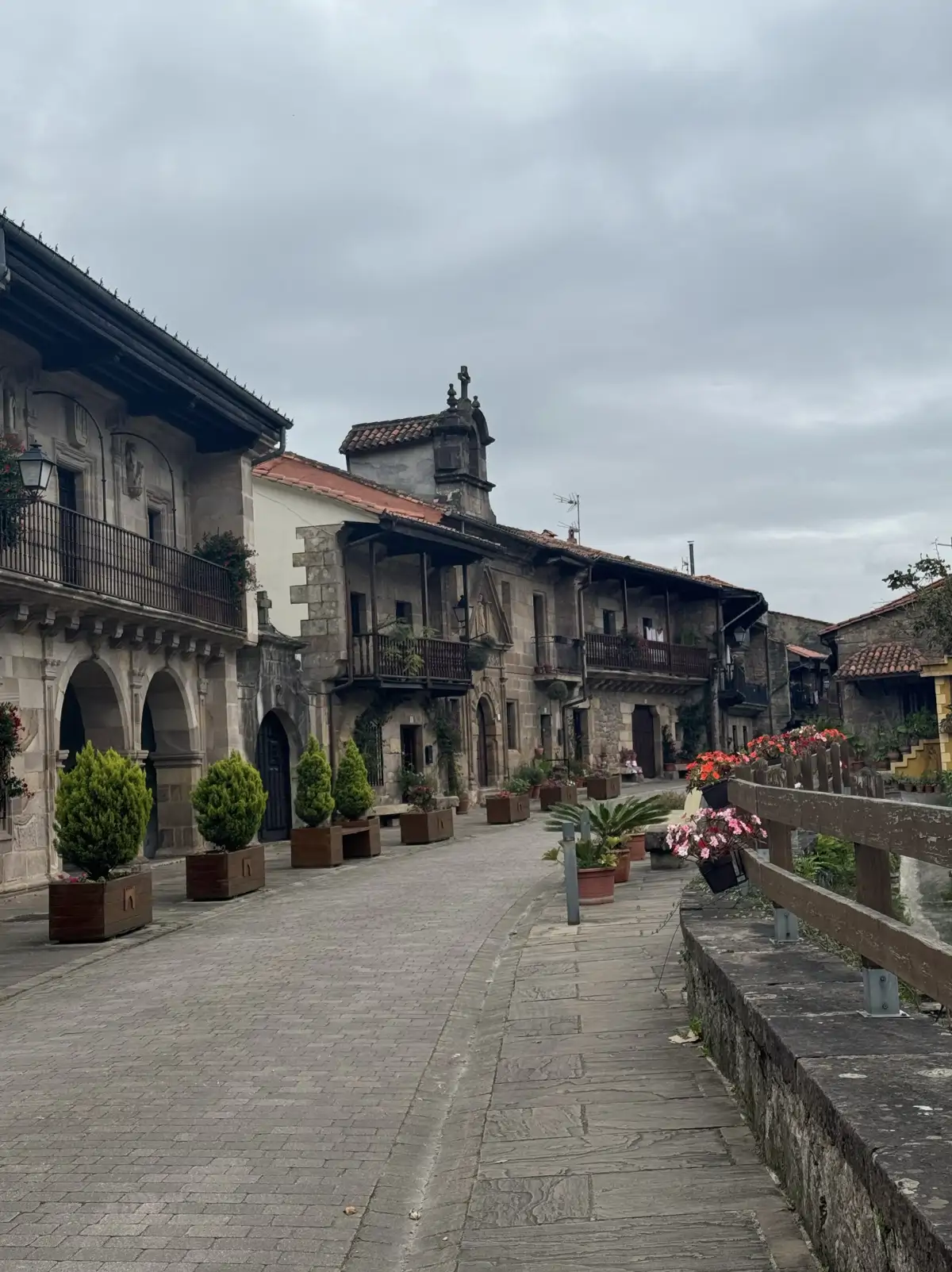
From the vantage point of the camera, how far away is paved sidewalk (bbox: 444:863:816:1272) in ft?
12.0

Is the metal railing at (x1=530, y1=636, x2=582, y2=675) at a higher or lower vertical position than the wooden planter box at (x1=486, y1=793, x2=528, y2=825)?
higher

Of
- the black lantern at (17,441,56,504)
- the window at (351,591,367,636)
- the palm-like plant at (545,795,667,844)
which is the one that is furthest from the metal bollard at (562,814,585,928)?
the window at (351,591,367,636)

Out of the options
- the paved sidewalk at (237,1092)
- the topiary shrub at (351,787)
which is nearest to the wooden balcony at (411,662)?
the topiary shrub at (351,787)

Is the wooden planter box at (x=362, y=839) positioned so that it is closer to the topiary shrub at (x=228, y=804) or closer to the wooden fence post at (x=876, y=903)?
the topiary shrub at (x=228, y=804)

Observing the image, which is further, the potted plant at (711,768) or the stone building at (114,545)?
the stone building at (114,545)

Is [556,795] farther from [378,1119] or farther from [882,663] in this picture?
[378,1119]

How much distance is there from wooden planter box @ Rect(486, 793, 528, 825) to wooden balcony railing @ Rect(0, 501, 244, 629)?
6442 mm

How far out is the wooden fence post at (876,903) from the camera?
3.72 metres

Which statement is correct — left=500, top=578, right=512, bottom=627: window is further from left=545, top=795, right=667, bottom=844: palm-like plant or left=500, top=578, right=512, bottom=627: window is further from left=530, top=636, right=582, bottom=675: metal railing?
left=545, top=795, right=667, bottom=844: palm-like plant

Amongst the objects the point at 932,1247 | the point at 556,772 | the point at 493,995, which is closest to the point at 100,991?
the point at 493,995

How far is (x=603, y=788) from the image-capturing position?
30609 millimetres

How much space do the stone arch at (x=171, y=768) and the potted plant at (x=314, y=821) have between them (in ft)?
11.0

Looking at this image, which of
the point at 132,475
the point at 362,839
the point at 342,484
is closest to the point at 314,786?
the point at 362,839

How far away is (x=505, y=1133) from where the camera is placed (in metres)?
4.95
